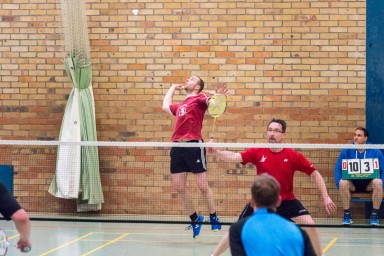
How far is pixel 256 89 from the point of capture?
44.5 ft

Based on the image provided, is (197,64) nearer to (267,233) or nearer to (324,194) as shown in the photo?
(324,194)

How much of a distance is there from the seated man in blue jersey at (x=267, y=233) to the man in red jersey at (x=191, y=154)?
19.0 ft

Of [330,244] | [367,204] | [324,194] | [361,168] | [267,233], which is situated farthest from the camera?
[367,204]

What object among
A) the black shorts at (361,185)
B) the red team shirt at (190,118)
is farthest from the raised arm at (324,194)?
the black shorts at (361,185)

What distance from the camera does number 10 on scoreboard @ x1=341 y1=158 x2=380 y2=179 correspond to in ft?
42.3

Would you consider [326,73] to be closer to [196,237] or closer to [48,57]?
[196,237]

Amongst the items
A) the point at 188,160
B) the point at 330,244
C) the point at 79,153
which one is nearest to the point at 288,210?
the point at 188,160

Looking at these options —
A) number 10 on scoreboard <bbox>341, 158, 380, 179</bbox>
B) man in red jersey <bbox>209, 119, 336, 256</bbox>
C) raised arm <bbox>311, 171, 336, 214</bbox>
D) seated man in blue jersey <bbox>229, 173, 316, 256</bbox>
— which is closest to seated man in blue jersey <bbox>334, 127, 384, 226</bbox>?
number 10 on scoreboard <bbox>341, 158, 380, 179</bbox>

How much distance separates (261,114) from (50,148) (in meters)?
3.54

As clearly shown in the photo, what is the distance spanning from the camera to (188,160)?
35.9 feet

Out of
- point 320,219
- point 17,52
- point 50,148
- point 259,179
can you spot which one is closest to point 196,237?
point 320,219

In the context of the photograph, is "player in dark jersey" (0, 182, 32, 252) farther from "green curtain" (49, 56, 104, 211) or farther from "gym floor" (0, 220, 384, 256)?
"green curtain" (49, 56, 104, 211)

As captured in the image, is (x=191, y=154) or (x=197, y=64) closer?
(x=191, y=154)

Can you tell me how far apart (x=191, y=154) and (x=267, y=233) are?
6.02 meters
